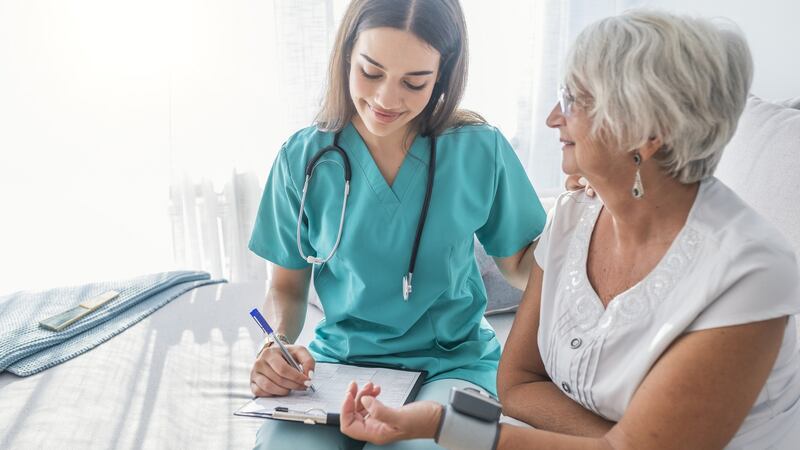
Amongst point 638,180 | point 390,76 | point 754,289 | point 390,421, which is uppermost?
point 390,76

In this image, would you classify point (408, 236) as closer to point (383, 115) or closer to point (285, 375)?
point (383, 115)

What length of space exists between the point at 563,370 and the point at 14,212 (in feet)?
6.64

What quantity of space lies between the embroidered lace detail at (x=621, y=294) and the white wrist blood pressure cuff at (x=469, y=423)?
0.21m

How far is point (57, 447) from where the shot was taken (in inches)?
53.3

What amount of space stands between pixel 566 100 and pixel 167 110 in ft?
5.32

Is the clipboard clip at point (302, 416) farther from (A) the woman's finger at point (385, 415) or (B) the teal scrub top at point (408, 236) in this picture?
(B) the teal scrub top at point (408, 236)

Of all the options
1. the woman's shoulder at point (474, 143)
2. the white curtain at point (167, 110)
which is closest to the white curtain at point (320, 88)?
the white curtain at point (167, 110)

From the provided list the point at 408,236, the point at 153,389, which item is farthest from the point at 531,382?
the point at 153,389

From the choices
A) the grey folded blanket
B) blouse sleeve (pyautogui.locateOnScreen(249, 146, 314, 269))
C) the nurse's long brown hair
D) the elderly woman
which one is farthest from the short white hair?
the grey folded blanket

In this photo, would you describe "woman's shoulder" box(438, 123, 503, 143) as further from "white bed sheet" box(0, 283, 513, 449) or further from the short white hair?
"white bed sheet" box(0, 283, 513, 449)

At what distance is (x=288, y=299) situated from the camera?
5.00 feet

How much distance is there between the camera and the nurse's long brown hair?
1242mm

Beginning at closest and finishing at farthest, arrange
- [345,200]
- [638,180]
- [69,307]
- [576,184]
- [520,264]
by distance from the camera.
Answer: [638,180] → [576,184] → [345,200] → [520,264] → [69,307]

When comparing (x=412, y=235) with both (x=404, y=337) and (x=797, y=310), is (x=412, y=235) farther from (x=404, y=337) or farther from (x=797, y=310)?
(x=797, y=310)
